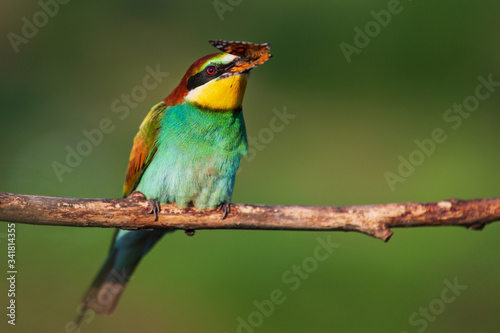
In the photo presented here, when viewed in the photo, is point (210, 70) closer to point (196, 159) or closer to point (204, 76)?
point (204, 76)

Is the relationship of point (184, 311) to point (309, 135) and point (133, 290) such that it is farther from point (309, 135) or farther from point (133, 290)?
point (309, 135)

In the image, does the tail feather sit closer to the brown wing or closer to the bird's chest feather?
the brown wing

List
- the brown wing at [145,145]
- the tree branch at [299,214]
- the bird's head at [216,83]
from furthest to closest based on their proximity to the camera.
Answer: the brown wing at [145,145], the bird's head at [216,83], the tree branch at [299,214]

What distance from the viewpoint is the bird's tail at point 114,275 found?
2.57 m

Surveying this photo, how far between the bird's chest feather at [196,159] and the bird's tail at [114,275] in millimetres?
329

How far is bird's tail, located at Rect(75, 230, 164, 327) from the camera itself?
101 inches

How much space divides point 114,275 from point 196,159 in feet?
2.49

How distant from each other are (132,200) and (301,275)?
4.49 feet

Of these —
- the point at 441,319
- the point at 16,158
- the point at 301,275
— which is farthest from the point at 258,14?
the point at 441,319

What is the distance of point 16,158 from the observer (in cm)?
387

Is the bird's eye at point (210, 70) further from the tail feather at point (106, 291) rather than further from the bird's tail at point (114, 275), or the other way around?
the tail feather at point (106, 291)

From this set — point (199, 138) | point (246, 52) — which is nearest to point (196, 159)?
point (199, 138)

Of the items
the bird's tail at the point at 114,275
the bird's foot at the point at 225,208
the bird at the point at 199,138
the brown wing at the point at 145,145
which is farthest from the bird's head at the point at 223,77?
the bird's tail at the point at 114,275

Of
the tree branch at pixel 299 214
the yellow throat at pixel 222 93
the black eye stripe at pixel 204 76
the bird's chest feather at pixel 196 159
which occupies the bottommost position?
the tree branch at pixel 299 214
